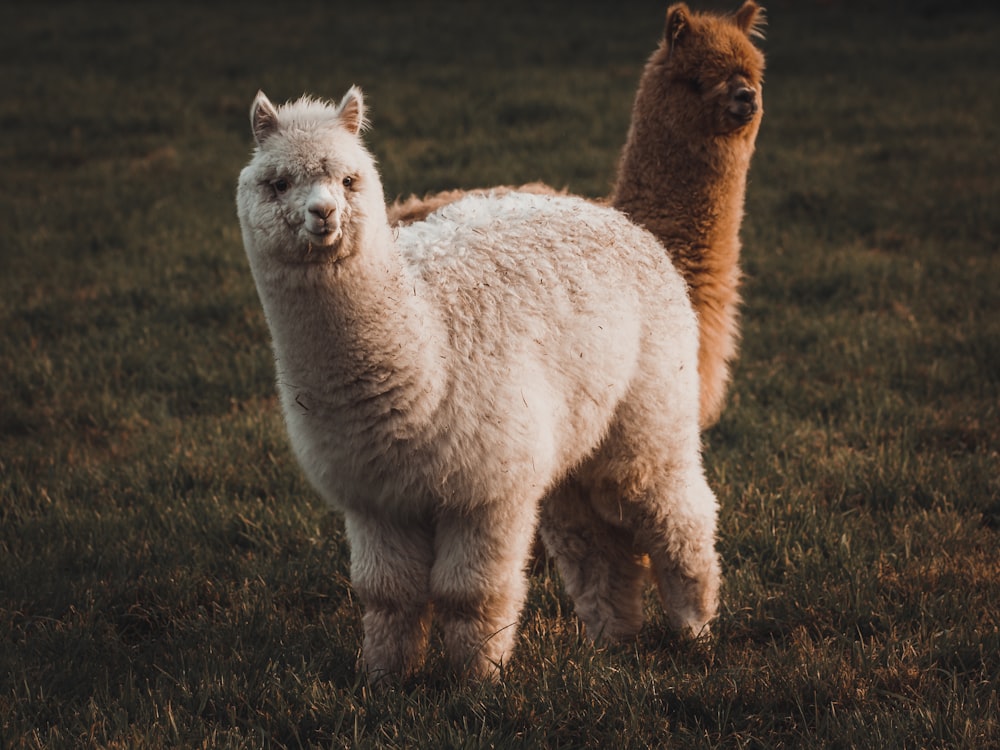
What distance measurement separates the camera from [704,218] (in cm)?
431

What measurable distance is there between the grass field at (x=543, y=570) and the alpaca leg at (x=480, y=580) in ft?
0.37

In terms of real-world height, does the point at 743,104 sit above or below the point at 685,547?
above

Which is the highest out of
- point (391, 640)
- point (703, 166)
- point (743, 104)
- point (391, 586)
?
point (743, 104)

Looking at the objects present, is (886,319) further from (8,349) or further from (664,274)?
(8,349)

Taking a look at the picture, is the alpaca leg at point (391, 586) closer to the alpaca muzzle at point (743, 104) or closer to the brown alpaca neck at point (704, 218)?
the brown alpaca neck at point (704, 218)

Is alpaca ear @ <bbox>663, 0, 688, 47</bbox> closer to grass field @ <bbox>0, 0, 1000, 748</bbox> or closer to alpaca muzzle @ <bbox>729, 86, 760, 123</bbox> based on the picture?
alpaca muzzle @ <bbox>729, 86, 760, 123</bbox>

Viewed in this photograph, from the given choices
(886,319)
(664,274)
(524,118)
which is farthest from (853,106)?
(664,274)

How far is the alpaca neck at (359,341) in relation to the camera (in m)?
2.81

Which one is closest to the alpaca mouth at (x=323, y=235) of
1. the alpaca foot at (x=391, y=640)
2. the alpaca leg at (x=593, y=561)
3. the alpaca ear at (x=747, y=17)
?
the alpaca foot at (x=391, y=640)

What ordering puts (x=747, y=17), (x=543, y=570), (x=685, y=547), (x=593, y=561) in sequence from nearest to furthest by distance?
(x=685, y=547) → (x=593, y=561) → (x=543, y=570) → (x=747, y=17)

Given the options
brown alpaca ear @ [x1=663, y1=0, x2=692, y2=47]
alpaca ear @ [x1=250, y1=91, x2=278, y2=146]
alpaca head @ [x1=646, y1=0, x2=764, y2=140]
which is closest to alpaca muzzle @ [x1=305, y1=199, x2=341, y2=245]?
alpaca ear @ [x1=250, y1=91, x2=278, y2=146]

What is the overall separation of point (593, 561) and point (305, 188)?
179cm

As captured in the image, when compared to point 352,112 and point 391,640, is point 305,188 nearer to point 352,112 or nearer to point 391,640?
point 352,112

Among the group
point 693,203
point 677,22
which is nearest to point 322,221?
point 693,203
